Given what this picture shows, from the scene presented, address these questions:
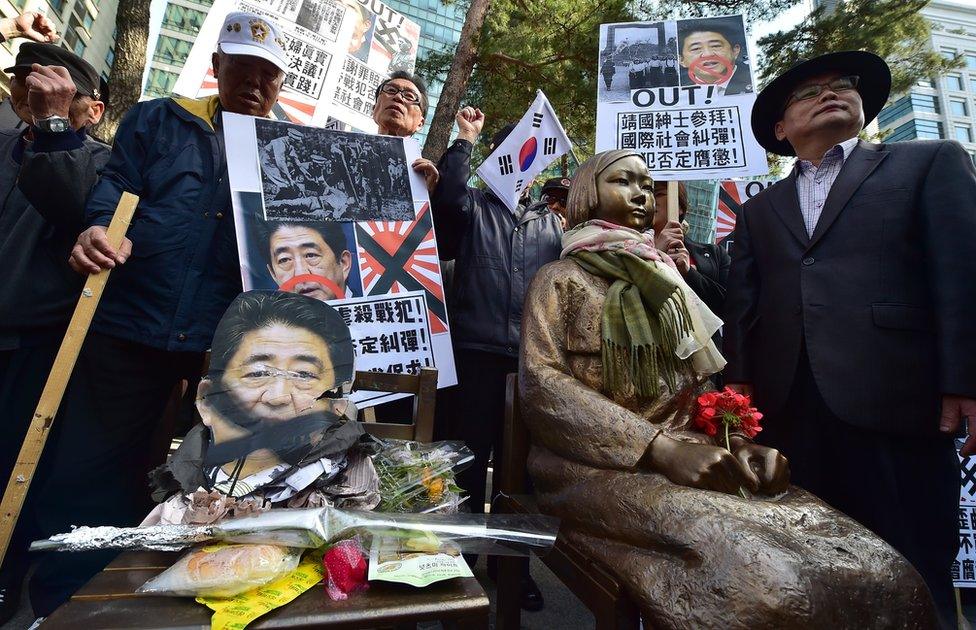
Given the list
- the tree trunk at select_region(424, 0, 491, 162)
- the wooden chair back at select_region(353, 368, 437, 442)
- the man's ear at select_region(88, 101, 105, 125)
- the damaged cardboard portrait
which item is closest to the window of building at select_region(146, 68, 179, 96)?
the tree trunk at select_region(424, 0, 491, 162)

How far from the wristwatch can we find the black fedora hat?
3.09 metres

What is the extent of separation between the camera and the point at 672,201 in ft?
9.78

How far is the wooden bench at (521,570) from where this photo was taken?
53.0 inches

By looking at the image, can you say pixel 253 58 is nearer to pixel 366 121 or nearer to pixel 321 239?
pixel 321 239

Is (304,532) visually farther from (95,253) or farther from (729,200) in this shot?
(729,200)

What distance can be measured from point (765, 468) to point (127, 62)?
6.32 metres

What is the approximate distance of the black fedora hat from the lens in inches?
89.0

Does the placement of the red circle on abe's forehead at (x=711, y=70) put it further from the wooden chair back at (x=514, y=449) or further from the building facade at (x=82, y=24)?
the building facade at (x=82, y=24)

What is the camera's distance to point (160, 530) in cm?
116

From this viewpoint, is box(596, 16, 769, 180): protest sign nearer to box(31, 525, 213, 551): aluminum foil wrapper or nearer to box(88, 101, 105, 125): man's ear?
box(88, 101, 105, 125): man's ear

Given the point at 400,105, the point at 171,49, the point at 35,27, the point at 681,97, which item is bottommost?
the point at 35,27

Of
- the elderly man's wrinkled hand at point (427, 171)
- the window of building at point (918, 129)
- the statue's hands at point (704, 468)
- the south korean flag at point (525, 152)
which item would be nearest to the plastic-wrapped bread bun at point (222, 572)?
the statue's hands at point (704, 468)

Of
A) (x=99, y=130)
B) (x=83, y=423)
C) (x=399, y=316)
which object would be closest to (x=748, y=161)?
(x=399, y=316)

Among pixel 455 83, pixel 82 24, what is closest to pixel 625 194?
pixel 455 83
